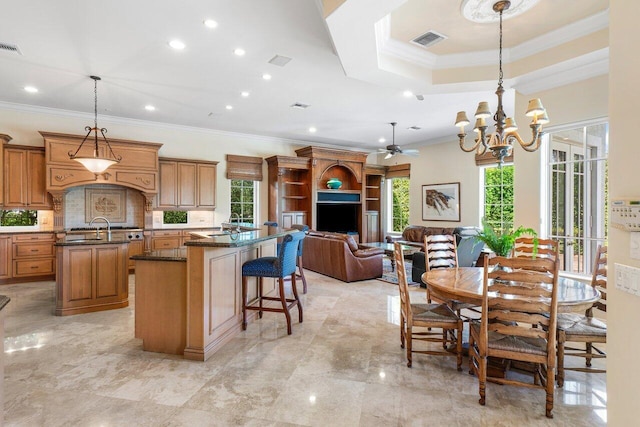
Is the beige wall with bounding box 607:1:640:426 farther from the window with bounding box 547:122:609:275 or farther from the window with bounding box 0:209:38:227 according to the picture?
the window with bounding box 0:209:38:227

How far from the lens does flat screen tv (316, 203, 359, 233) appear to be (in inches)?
342

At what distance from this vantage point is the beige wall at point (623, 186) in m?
1.44

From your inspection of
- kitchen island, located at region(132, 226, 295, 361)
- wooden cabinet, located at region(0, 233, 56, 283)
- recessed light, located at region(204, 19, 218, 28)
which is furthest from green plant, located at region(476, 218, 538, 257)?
wooden cabinet, located at region(0, 233, 56, 283)

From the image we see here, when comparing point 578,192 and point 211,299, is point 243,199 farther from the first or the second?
point 578,192

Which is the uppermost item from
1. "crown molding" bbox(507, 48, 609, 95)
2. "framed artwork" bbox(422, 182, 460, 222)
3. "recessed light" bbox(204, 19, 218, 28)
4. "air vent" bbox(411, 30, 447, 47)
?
"air vent" bbox(411, 30, 447, 47)

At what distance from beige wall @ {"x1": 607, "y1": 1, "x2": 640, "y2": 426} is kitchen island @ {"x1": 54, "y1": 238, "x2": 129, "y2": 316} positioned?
4730mm

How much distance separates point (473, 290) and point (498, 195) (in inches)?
233

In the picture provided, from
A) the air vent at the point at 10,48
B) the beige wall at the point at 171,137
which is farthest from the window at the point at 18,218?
the air vent at the point at 10,48

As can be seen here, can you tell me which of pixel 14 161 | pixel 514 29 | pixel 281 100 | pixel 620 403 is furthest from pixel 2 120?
pixel 620 403

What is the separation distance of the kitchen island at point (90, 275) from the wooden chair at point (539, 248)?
186 inches

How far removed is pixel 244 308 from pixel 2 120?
575 centimetres

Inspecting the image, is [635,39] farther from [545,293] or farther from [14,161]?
[14,161]

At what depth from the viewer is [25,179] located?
222 inches

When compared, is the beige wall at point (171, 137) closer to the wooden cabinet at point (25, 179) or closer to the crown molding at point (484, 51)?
the wooden cabinet at point (25, 179)
